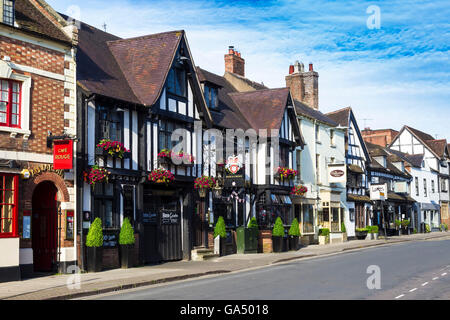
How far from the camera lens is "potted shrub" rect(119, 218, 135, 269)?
21.0 metres

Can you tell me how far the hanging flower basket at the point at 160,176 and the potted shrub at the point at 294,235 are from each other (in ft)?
34.7

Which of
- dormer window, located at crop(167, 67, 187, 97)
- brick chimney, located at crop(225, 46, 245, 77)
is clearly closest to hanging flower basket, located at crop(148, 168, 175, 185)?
dormer window, located at crop(167, 67, 187, 97)

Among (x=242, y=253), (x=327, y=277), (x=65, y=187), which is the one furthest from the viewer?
(x=242, y=253)

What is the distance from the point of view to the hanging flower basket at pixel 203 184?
2527 cm

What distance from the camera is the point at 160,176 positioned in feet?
74.0

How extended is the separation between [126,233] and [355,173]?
→ 28.6 metres

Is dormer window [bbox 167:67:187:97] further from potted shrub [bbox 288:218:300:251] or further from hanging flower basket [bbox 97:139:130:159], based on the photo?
potted shrub [bbox 288:218:300:251]

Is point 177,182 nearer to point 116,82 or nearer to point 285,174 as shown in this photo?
point 116,82

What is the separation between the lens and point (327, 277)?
1727 centimetres

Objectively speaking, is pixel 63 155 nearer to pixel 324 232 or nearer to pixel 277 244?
pixel 277 244

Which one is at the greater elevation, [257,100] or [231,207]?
[257,100]

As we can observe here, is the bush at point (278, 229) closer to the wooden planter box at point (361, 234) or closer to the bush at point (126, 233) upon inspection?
the bush at point (126, 233)
